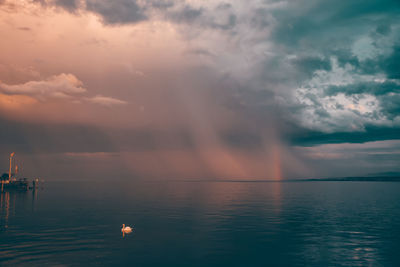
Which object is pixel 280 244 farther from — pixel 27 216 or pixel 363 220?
pixel 27 216

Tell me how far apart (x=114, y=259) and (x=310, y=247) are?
20919 millimetres

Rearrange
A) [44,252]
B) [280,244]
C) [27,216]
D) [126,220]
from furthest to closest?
[27,216], [126,220], [280,244], [44,252]

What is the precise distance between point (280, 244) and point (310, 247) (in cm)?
331

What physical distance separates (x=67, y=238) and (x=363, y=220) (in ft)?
162

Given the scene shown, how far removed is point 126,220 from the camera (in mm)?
53156

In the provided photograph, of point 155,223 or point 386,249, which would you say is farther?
point 155,223

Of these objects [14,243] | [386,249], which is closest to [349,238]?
[386,249]

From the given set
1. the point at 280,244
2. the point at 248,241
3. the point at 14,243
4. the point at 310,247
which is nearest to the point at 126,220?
the point at 14,243

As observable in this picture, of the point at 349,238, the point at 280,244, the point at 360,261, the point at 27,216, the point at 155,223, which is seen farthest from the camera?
the point at 27,216

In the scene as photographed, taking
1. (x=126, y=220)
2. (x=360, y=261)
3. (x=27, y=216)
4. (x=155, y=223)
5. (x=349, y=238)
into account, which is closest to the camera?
(x=360, y=261)

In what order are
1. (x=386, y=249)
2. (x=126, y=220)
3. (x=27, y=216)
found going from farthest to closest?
1. (x=27, y=216)
2. (x=126, y=220)
3. (x=386, y=249)

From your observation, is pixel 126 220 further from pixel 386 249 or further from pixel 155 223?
pixel 386 249

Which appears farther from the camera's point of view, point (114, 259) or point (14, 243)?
point (14, 243)

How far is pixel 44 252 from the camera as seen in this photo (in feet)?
99.8
